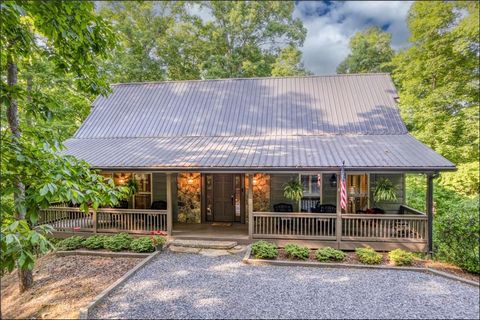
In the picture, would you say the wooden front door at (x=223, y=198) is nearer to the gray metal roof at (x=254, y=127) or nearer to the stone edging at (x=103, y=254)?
the gray metal roof at (x=254, y=127)

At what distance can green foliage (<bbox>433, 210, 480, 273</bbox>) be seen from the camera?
241 inches

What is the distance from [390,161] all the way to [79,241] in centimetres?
960

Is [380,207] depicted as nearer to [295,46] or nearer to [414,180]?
[414,180]

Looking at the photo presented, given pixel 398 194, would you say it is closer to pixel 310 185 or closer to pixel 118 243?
pixel 310 185

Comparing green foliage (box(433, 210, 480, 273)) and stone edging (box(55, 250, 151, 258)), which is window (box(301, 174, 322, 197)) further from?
stone edging (box(55, 250, 151, 258))

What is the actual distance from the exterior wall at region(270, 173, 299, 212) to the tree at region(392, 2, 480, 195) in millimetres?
8617

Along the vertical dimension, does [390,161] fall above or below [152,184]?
above

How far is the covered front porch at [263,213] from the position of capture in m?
8.18

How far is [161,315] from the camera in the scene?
4863 mm

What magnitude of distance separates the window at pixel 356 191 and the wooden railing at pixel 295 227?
65.0 inches

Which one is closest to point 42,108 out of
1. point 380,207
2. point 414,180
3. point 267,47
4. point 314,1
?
point 314,1

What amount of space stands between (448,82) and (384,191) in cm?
1043

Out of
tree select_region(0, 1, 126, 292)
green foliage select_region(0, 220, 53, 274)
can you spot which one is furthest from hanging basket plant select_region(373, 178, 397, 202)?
green foliage select_region(0, 220, 53, 274)

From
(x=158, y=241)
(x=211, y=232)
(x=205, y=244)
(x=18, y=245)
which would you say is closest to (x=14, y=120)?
(x=18, y=245)
